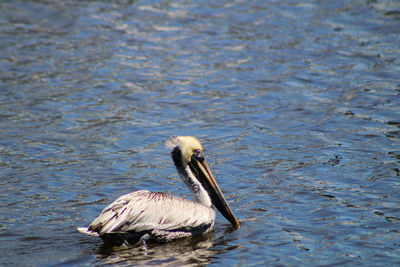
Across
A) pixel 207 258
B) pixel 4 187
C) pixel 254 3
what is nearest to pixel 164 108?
pixel 4 187

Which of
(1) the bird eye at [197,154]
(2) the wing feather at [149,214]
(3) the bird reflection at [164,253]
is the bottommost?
(3) the bird reflection at [164,253]

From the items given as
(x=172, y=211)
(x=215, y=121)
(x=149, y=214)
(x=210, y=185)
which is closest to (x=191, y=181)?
(x=210, y=185)

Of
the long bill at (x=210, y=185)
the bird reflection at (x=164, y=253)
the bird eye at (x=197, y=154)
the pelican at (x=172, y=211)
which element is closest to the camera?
the bird reflection at (x=164, y=253)

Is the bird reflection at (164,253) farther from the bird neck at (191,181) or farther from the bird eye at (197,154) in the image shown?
the bird eye at (197,154)

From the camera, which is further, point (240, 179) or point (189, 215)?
point (240, 179)

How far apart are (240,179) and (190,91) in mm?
3129

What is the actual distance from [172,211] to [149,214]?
25cm

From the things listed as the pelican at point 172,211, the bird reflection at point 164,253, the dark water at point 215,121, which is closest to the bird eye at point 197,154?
the pelican at point 172,211

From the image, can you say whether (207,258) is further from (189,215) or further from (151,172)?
(151,172)

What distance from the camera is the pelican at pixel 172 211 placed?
569 cm

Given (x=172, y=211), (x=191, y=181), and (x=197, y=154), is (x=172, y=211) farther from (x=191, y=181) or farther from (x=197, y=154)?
(x=197, y=154)

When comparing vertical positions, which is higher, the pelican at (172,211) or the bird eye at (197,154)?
the bird eye at (197,154)

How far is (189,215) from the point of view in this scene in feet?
19.9

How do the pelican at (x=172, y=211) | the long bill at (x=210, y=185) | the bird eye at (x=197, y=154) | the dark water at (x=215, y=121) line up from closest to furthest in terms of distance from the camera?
the pelican at (x=172, y=211) → the dark water at (x=215, y=121) → the long bill at (x=210, y=185) → the bird eye at (x=197, y=154)
